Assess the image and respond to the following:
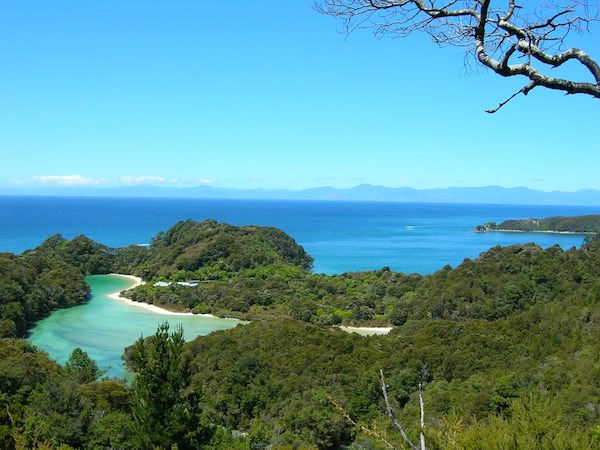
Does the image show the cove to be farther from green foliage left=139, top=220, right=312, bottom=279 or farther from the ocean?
green foliage left=139, top=220, right=312, bottom=279

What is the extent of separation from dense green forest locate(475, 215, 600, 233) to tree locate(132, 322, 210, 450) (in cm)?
10115

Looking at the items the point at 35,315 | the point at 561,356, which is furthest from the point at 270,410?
the point at 35,315

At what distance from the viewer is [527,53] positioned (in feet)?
8.95

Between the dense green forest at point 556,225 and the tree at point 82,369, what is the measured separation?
95.1 m

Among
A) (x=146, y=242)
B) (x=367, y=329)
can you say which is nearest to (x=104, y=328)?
(x=367, y=329)

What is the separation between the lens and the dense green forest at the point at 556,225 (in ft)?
340

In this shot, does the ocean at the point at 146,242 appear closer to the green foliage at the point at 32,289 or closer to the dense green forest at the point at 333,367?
the green foliage at the point at 32,289

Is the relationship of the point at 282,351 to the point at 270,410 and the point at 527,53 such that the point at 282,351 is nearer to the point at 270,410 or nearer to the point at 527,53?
the point at 270,410

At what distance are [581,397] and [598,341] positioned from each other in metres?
6.21

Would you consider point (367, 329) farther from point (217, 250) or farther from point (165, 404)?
point (165, 404)

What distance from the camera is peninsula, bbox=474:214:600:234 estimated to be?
340 ft

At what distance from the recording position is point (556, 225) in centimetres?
10662

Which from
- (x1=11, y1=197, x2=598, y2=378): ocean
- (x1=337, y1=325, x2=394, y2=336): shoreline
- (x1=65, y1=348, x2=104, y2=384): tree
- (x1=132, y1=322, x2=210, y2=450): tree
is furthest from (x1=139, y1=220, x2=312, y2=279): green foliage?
(x1=132, y1=322, x2=210, y2=450): tree

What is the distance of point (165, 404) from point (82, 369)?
10.7 m
